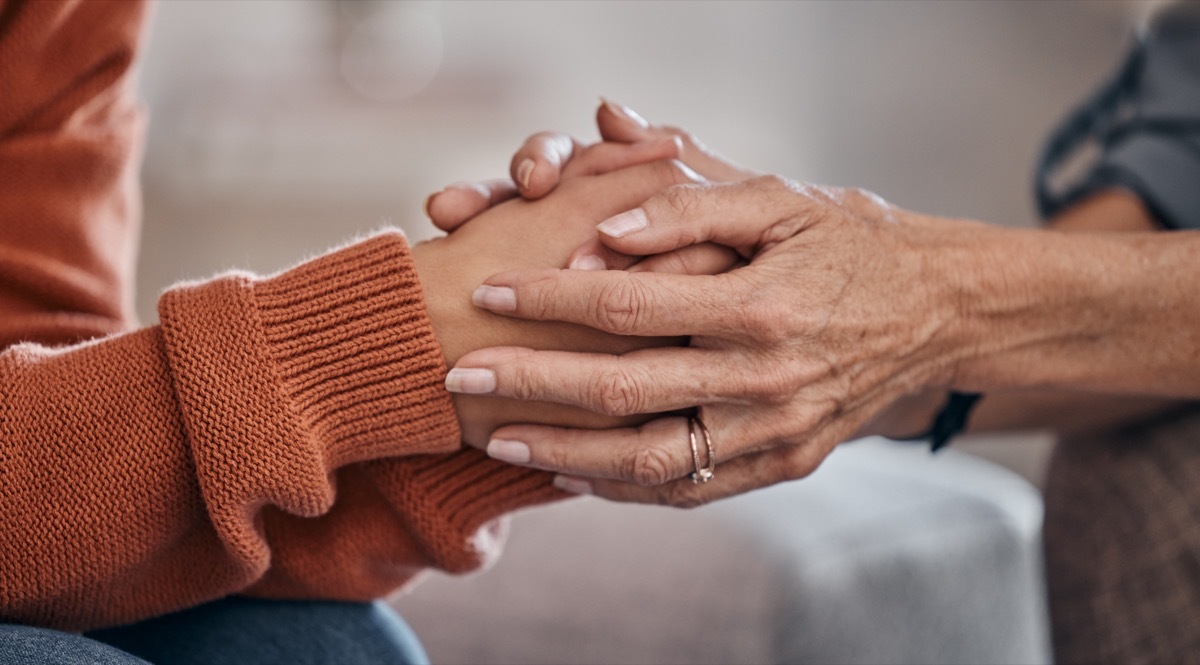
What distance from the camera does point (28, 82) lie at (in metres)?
0.66

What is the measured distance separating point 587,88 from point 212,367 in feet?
7.62

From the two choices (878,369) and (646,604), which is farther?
(646,604)

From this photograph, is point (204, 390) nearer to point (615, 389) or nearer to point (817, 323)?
point (615, 389)

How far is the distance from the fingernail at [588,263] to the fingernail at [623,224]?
2 centimetres

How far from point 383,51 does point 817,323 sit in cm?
212

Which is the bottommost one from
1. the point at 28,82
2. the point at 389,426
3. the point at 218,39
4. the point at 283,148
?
the point at 283,148

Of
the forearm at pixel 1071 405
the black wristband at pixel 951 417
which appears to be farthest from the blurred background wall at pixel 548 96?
the black wristband at pixel 951 417

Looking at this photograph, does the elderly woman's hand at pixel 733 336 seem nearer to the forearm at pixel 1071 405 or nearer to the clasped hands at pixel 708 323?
the clasped hands at pixel 708 323

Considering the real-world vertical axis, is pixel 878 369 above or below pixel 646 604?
above

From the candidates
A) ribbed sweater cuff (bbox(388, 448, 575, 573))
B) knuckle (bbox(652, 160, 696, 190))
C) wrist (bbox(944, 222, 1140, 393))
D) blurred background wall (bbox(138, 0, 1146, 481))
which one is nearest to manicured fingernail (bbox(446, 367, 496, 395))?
ribbed sweater cuff (bbox(388, 448, 575, 573))

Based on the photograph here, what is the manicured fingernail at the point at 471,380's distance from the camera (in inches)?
25.1

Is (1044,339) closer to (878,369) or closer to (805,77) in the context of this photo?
(878,369)

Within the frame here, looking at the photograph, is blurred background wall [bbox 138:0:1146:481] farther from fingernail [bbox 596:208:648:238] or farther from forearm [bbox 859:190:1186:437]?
fingernail [bbox 596:208:648:238]

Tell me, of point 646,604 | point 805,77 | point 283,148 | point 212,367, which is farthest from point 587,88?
point 212,367
